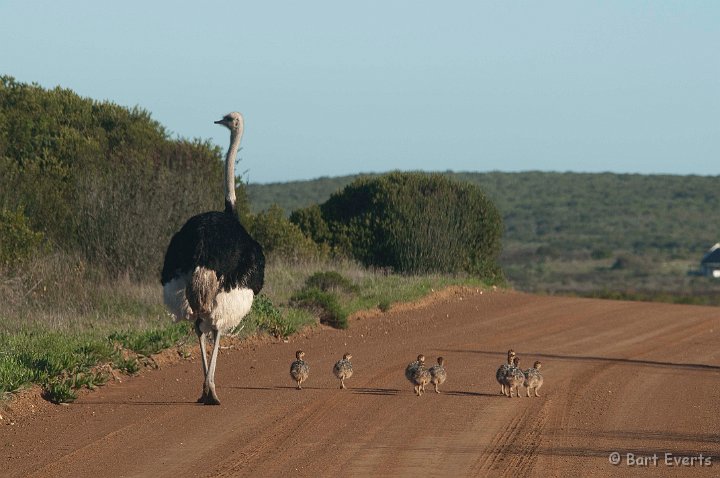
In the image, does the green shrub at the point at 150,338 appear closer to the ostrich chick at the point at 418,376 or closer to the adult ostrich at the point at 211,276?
the adult ostrich at the point at 211,276

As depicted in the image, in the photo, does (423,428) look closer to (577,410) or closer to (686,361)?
(577,410)

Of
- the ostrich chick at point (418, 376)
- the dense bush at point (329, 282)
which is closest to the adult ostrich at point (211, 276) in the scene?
the ostrich chick at point (418, 376)

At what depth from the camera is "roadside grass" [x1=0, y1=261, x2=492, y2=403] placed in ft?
43.3

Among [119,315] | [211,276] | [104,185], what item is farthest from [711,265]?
A: [211,276]

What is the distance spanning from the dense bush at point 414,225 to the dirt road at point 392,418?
975cm

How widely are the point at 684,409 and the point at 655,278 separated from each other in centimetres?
5510

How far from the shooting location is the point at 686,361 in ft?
53.6

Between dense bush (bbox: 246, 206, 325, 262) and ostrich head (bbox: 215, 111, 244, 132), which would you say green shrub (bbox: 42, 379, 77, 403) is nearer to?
ostrich head (bbox: 215, 111, 244, 132)

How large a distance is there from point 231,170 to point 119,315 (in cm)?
522

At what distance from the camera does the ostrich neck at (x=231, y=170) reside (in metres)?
13.4

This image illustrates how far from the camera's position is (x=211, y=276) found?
1187cm

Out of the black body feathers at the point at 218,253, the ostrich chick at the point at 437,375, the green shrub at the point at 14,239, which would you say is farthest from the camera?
the green shrub at the point at 14,239

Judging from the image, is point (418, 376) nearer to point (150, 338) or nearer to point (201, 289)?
point (201, 289)

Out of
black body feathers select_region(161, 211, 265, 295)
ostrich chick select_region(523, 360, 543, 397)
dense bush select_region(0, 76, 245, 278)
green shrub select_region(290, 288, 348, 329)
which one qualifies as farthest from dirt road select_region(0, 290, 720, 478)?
dense bush select_region(0, 76, 245, 278)
